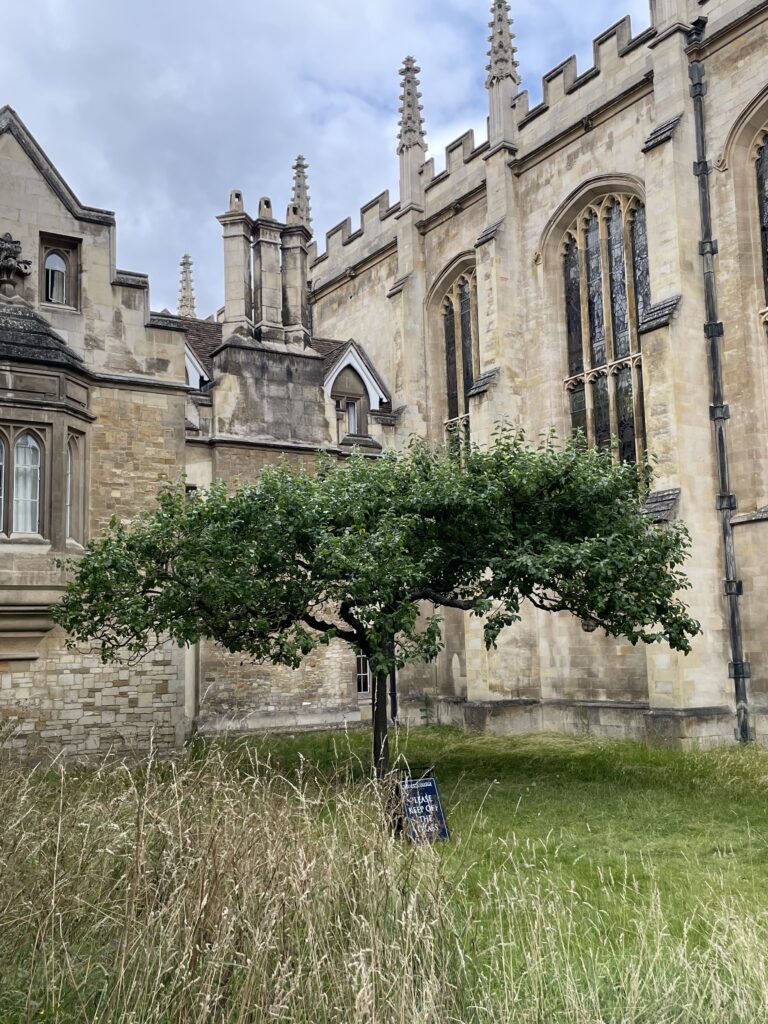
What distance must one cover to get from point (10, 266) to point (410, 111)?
52.7 ft

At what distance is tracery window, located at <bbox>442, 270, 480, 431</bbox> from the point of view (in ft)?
80.5

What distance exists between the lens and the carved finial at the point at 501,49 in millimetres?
22781

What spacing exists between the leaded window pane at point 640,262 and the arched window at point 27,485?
12.3 meters

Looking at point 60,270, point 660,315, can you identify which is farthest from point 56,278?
point 660,315

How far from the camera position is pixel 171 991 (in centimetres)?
403

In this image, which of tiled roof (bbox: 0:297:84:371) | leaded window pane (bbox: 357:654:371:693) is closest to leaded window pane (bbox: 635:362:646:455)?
leaded window pane (bbox: 357:654:371:693)

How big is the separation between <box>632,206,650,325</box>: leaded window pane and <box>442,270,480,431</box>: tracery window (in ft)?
17.3

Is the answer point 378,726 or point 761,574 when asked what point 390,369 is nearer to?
point 761,574

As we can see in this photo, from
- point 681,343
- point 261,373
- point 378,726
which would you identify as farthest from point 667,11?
point 378,726

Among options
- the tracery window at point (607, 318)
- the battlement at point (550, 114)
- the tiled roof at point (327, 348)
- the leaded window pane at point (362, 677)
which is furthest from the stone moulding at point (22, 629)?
the battlement at point (550, 114)

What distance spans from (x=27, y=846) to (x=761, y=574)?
46.2ft

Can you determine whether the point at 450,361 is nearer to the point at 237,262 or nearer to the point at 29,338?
the point at 237,262

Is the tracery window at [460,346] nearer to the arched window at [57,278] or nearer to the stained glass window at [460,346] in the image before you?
the stained glass window at [460,346]

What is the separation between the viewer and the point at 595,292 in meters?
21.1
